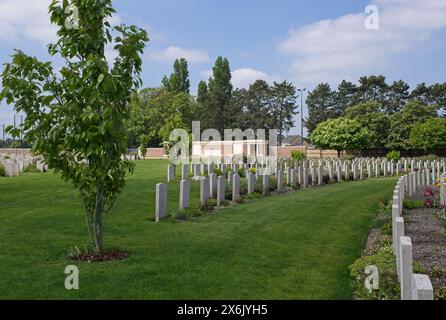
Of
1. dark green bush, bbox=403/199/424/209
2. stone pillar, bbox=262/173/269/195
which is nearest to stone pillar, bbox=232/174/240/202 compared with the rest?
stone pillar, bbox=262/173/269/195

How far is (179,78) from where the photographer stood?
71938 mm

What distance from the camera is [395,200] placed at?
31.7 feet

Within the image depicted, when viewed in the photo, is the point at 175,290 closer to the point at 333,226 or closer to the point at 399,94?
the point at 333,226

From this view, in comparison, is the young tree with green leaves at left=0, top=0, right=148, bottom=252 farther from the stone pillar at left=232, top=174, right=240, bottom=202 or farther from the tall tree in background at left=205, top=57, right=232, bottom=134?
the tall tree in background at left=205, top=57, right=232, bottom=134

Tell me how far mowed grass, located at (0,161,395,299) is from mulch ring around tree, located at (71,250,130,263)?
0.18 metres

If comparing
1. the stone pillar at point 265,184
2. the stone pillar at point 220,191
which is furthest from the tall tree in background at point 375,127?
Answer: the stone pillar at point 220,191

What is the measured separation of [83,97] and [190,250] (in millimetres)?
2996

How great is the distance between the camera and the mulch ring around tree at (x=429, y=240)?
676cm

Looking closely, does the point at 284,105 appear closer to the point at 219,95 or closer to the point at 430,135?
the point at 219,95

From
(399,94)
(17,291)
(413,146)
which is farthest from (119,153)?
(399,94)

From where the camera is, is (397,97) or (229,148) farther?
(397,97)

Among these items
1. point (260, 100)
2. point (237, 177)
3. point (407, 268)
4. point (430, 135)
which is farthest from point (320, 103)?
point (407, 268)

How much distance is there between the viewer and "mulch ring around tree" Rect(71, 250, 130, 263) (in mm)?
7352

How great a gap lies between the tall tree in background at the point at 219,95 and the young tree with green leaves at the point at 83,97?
65.4 meters
